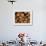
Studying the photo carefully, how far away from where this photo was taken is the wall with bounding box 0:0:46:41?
4.20 meters

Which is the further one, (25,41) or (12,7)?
(12,7)

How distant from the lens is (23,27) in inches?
167

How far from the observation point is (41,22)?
4.21m

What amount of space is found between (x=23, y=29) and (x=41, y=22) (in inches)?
22.9

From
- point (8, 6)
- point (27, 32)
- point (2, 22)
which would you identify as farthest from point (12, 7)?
point (27, 32)

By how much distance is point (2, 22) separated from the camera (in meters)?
4.29

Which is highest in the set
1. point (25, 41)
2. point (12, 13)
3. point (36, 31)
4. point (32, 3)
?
point (32, 3)

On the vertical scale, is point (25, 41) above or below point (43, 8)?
below

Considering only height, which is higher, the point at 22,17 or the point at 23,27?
the point at 22,17

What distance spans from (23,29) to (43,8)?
34.2 inches

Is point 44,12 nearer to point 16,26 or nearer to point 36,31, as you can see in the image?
point 36,31

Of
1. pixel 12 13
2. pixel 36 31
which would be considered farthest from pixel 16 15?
pixel 36 31

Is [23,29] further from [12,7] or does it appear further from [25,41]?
[12,7]

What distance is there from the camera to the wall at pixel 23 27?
4199 millimetres
